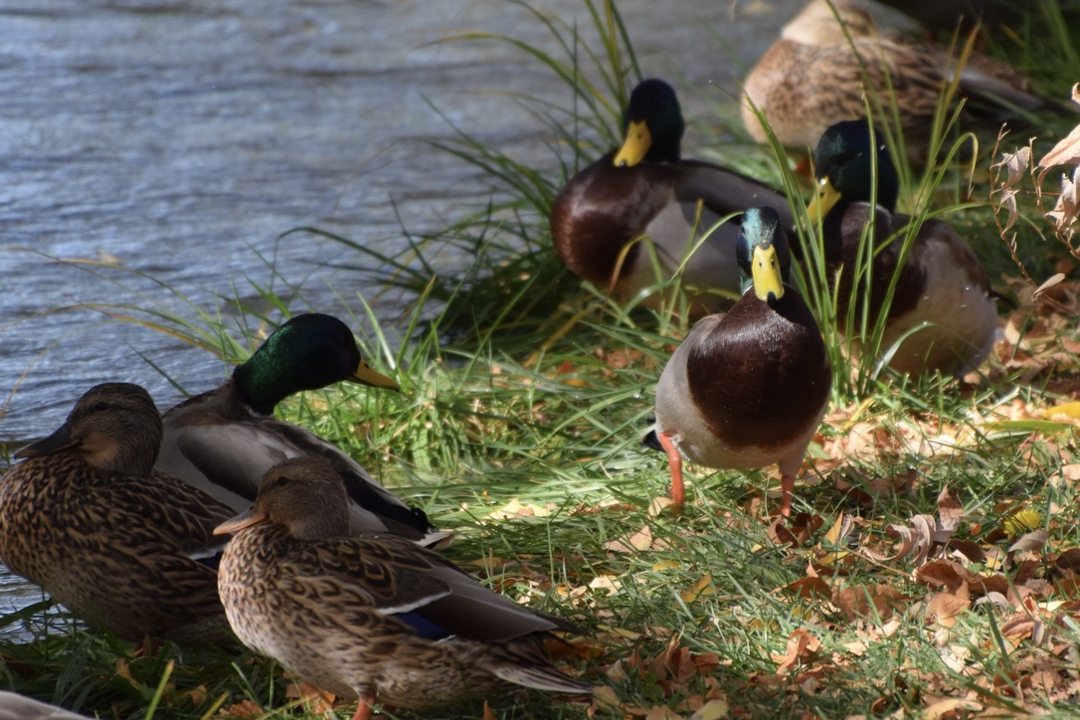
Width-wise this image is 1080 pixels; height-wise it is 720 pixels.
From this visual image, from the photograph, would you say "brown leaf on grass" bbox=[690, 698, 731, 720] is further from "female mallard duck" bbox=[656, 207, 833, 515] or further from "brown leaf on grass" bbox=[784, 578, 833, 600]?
"female mallard duck" bbox=[656, 207, 833, 515]

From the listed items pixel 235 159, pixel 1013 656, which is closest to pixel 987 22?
pixel 235 159

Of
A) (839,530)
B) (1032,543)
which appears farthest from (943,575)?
(839,530)

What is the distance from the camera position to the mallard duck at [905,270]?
14.5ft

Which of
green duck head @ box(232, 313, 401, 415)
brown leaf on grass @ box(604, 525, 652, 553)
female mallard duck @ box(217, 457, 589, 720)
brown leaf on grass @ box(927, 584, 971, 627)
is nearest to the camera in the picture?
female mallard duck @ box(217, 457, 589, 720)

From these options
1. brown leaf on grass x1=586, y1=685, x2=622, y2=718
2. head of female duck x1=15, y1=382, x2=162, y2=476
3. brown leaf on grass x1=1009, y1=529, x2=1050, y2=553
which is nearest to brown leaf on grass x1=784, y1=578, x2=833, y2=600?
brown leaf on grass x1=1009, y1=529, x2=1050, y2=553

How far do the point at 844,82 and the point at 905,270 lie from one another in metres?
2.58

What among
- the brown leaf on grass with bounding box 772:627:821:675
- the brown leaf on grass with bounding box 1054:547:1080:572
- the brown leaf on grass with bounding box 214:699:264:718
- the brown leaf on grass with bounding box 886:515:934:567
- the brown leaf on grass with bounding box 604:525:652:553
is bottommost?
the brown leaf on grass with bounding box 1054:547:1080:572

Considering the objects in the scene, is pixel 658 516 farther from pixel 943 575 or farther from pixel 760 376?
pixel 943 575

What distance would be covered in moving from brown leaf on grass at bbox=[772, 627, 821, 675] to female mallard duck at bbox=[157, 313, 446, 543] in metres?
0.85

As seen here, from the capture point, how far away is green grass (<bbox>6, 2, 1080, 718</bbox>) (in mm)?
2896

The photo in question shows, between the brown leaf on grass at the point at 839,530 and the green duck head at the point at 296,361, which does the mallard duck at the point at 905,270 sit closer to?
the brown leaf on grass at the point at 839,530

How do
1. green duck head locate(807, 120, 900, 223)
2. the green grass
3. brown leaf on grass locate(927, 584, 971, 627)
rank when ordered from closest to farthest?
1. the green grass
2. brown leaf on grass locate(927, 584, 971, 627)
3. green duck head locate(807, 120, 900, 223)

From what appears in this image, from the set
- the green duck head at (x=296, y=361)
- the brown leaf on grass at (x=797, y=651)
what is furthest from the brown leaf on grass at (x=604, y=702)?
the green duck head at (x=296, y=361)

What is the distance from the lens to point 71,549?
122 inches
